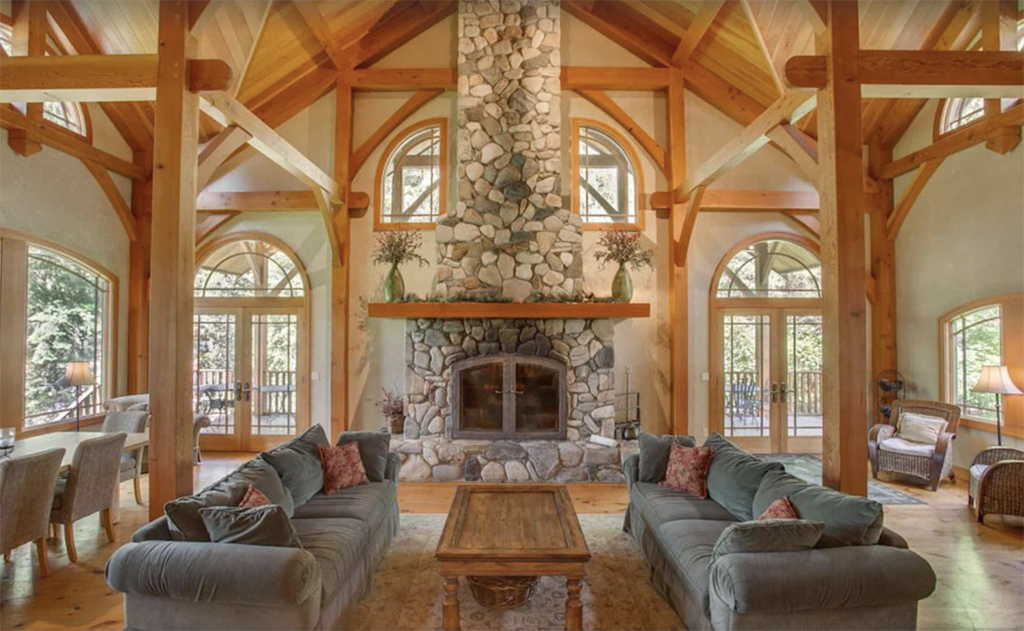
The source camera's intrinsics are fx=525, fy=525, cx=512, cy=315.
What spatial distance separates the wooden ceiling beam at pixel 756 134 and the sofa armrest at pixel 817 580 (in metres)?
2.97

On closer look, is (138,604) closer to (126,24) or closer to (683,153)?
(126,24)

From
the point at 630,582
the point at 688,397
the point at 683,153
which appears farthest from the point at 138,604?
the point at 683,153

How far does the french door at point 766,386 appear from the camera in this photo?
7344mm

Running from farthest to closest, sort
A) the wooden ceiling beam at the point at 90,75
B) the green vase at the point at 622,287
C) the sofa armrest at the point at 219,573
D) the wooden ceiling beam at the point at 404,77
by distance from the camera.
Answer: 1. the wooden ceiling beam at the point at 404,77
2. the green vase at the point at 622,287
3. the wooden ceiling beam at the point at 90,75
4. the sofa armrest at the point at 219,573

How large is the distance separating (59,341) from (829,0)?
8.04 m

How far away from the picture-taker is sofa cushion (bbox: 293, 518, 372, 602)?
9.15ft

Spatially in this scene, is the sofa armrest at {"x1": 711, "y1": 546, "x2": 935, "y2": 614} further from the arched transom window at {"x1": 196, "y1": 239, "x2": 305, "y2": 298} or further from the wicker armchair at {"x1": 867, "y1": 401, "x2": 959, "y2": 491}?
the arched transom window at {"x1": 196, "y1": 239, "x2": 305, "y2": 298}

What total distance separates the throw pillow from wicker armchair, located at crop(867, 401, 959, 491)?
0.18 ft

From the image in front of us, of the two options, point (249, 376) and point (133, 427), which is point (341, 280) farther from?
point (133, 427)

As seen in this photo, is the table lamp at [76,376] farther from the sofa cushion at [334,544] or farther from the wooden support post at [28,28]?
the sofa cushion at [334,544]

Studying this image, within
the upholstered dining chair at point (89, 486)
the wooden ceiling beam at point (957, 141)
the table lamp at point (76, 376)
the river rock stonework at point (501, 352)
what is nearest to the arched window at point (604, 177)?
the river rock stonework at point (501, 352)

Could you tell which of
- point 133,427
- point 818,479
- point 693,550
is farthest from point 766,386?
point 133,427

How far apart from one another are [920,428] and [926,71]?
413cm

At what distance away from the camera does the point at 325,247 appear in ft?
24.0
